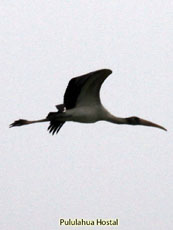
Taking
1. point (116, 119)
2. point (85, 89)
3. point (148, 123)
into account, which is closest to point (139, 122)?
point (148, 123)

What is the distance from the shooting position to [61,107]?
19.2 meters

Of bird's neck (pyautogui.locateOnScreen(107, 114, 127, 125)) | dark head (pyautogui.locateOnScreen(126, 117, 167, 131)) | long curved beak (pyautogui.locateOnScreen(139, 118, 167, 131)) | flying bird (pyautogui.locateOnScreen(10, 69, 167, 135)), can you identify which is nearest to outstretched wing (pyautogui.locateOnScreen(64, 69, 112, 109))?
flying bird (pyautogui.locateOnScreen(10, 69, 167, 135))

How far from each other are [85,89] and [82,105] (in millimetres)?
544

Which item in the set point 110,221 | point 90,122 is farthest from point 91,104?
point 110,221

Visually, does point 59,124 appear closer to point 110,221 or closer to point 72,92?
point 72,92

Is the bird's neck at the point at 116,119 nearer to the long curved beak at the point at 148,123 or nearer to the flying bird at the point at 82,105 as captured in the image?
the flying bird at the point at 82,105

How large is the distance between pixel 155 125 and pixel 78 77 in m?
3.20

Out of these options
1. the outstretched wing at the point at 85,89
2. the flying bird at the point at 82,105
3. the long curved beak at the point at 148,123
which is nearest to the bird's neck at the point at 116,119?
the flying bird at the point at 82,105

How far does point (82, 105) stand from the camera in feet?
61.0

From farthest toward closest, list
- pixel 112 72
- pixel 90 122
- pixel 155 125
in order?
pixel 155 125 < pixel 90 122 < pixel 112 72

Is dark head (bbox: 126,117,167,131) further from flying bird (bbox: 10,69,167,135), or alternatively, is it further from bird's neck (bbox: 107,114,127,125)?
flying bird (bbox: 10,69,167,135)

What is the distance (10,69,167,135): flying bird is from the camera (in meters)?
17.9

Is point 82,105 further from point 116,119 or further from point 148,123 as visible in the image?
point 148,123

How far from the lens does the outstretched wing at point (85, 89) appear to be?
1769 cm
